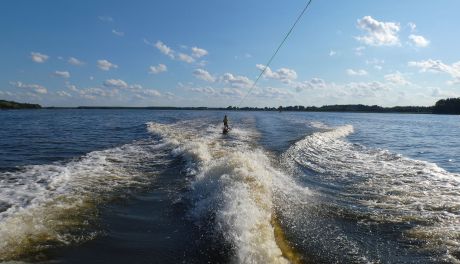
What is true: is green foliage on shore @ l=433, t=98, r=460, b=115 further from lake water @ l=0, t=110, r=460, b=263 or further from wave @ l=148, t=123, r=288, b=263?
wave @ l=148, t=123, r=288, b=263

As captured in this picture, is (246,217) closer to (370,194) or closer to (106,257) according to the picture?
(106,257)

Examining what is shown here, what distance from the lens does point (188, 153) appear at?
53.4 feet

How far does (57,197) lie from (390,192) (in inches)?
370

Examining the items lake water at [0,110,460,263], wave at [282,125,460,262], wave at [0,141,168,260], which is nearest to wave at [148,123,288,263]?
lake water at [0,110,460,263]

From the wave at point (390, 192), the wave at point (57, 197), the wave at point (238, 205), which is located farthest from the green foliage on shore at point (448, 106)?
the wave at point (57, 197)

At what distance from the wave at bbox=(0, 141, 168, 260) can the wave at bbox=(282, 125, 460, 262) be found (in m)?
4.86

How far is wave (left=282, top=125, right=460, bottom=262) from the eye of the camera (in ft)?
25.5

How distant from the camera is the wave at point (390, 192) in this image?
777cm

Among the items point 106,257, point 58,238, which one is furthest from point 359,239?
point 58,238

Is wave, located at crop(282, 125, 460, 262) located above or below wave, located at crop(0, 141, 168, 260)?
below

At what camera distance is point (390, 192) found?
11.1 m

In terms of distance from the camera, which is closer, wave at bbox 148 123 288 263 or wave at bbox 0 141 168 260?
wave at bbox 148 123 288 263

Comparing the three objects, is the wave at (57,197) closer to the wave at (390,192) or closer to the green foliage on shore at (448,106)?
the wave at (390,192)

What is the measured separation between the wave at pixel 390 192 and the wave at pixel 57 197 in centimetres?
486
